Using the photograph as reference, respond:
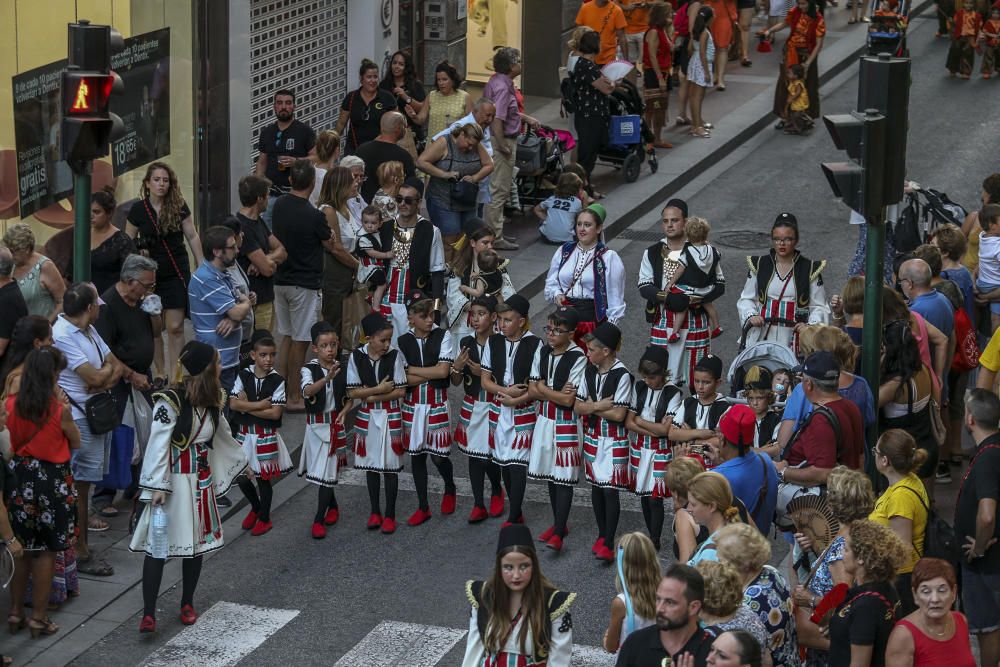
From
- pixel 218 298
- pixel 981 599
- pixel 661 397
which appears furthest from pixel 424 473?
pixel 981 599

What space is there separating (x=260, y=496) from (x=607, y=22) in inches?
464

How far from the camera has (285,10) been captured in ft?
59.9

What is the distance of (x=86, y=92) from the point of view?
1050cm

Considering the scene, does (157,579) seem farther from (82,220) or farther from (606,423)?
(606,423)

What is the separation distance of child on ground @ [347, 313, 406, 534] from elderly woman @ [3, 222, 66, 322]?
2211 millimetres

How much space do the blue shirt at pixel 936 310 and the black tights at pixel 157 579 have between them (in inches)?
216

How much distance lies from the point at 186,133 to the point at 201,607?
7205 mm

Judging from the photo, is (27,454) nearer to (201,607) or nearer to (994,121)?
(201,607)

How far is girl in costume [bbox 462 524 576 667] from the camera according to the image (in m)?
7.49

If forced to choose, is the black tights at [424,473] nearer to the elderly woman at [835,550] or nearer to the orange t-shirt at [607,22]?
the elderly woman at [835,550]

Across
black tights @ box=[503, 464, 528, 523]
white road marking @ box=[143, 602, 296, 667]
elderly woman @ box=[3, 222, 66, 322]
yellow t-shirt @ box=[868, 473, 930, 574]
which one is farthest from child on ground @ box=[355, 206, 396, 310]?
yellow t-shirt @ box=[868, 473, 930, 574]

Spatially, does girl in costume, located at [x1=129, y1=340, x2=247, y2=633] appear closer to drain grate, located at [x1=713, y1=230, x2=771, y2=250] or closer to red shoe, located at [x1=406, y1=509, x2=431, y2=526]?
red shoe, located at [x1=406, y1=509, x2=431, y2=526]

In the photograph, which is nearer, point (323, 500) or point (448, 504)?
point (323, 500)

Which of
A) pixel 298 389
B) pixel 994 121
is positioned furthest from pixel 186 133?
pixel 994 121
